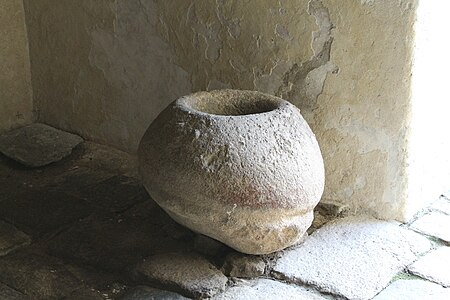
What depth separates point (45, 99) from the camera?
147 inches

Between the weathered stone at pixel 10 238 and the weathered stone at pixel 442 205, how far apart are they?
1.56 m

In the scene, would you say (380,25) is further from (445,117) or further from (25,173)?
(25,173)

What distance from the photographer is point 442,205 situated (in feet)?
9.39

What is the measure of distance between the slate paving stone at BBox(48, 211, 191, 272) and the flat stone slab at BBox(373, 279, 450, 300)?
2.33 feet

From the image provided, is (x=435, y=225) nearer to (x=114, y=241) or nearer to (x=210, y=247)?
(x=210, y=247)

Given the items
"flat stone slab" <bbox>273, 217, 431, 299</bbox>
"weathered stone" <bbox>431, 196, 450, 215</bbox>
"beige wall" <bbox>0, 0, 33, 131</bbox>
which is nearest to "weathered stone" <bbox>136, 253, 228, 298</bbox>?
"flat stone slab" <bbox>273, 217, 431, 299</bbox>

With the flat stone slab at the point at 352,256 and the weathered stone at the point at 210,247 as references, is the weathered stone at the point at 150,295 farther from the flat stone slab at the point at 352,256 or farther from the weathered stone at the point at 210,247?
the flat stone slab at the point at 352,256

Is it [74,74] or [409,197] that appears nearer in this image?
[409,197]

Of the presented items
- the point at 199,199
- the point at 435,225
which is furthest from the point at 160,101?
the point at 435,225

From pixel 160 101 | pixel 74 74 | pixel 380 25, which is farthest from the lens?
pixel 74 74

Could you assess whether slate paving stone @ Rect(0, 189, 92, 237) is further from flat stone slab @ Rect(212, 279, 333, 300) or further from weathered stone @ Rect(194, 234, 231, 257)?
flat stone slab @ Rect(212, 279, 333, 300)

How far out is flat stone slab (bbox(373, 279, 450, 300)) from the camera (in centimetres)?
230

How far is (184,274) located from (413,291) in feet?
2.42

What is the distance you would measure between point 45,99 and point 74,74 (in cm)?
29
